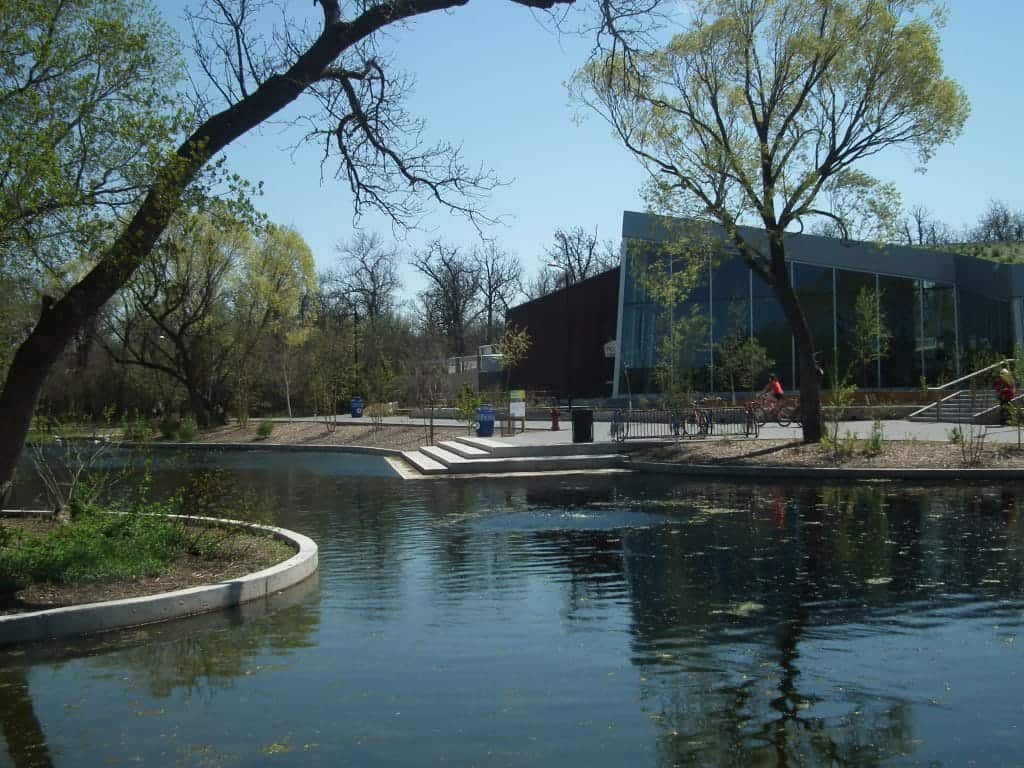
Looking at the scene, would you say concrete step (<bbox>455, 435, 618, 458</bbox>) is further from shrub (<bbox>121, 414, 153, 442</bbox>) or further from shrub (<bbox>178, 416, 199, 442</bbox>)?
shrub (<bbox>178, 416, 199, 442</bbox>)

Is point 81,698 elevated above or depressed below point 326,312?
below

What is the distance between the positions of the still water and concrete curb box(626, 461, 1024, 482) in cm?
599

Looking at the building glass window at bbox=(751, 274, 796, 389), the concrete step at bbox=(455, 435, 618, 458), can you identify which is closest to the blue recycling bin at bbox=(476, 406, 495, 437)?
the concrete step at bbox=(455, 435, 618, 458)

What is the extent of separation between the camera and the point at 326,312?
238 ft

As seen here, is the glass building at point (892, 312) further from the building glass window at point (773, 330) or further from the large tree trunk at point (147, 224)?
the large tree trunk at point (147, 224)

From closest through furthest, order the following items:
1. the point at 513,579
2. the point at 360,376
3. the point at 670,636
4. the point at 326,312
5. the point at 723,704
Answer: the point at 723,704, the point at 670,636, the point at 513,579, the point at 360,376, the point at 326,312

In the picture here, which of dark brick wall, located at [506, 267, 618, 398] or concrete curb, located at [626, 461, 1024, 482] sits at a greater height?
dark brick wall, located at [506, 267, 618, 398]

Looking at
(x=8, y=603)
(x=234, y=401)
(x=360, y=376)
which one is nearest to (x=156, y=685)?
(x=8, y=603)

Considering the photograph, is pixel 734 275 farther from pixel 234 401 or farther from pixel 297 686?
pixel 297 686

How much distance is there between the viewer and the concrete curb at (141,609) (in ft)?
25.2

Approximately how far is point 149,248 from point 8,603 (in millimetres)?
3798

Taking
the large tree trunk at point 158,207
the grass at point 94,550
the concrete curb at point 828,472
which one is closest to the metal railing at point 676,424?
the concrete curb at point 828,472

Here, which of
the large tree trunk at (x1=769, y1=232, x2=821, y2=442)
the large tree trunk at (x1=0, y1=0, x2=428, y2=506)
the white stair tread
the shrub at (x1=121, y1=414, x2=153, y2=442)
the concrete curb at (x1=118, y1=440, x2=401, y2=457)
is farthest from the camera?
the concrete curb at (x1=118, y1=440, x2=401, y2=457)

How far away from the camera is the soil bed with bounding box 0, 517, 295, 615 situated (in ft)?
26.9
